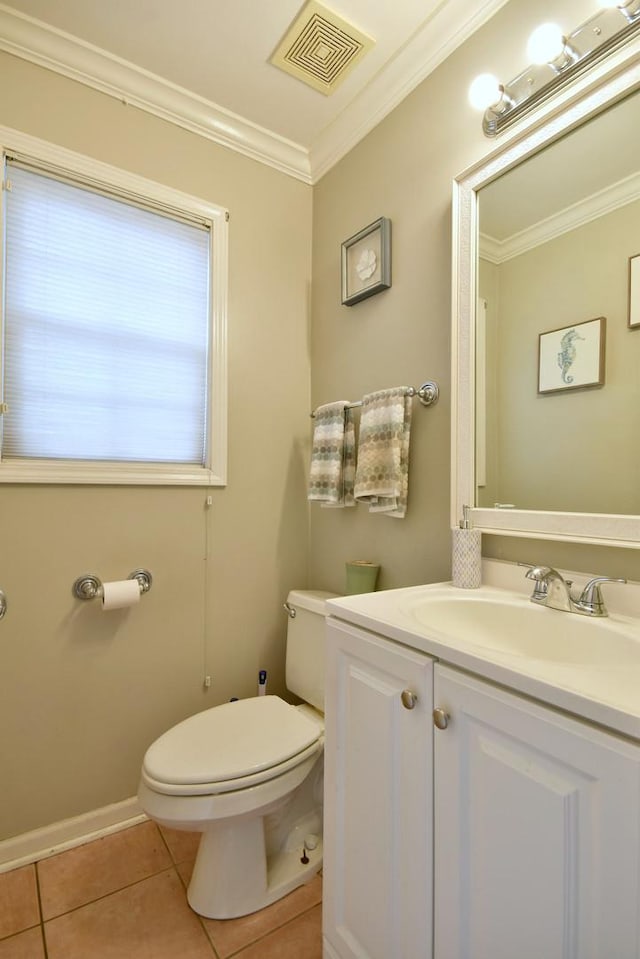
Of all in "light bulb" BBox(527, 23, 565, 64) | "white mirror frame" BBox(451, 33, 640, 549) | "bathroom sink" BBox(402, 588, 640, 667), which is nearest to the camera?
"bathroom sink" BBox(402, 588, 640, 667)

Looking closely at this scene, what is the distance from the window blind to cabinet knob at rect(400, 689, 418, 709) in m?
1.17

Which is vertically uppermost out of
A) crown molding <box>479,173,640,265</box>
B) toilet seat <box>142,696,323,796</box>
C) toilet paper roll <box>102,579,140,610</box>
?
crown molding <box>479,173,640,265</box>

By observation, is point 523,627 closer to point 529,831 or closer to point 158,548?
point 529,831

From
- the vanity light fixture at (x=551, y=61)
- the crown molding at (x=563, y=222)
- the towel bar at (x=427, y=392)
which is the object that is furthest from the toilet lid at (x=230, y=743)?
the vanity light fixture at (x=551, y=61)

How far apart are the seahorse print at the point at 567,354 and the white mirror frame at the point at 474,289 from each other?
239 millimetres

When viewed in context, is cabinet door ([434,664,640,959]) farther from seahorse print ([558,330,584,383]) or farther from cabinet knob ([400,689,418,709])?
seahorse print ([558,330,584,383])

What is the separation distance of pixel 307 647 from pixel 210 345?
3.81 feet

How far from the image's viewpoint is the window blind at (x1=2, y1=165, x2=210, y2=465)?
1.43 m

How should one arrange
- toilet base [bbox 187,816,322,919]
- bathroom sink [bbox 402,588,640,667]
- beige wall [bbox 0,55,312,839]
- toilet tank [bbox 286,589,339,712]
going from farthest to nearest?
toilet tank [bbox 286,589,339,712] < beige wall [bbox 0,55,312,839] < toilet base [bbox 187,816,322,919] < bathroom sink [bbox 402,588,640,667]

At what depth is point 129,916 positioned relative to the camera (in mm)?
1208

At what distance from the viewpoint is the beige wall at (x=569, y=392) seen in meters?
0.98

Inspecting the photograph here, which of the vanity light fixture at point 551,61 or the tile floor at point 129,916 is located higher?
the vanity light fixture at point 551,61

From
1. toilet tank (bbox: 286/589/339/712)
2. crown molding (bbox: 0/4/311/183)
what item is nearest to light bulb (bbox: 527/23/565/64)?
crown molding (bbox: 0/4/311/183)

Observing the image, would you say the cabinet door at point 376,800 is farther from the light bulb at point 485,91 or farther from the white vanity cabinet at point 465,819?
the light bulb at point 485,91
